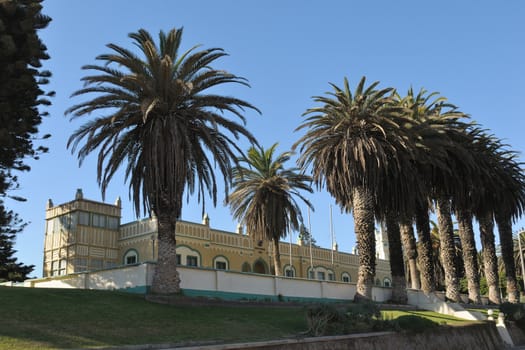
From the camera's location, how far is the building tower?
4000 cm

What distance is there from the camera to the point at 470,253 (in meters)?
40.2

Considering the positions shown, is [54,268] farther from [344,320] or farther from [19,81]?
[344,320]

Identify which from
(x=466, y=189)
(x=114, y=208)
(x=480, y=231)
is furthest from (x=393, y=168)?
(x=114, y=208)

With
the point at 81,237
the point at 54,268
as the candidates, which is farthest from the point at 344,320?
the point at 54,268

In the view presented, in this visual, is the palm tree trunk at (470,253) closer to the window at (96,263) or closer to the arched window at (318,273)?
the arched window at (318,273)

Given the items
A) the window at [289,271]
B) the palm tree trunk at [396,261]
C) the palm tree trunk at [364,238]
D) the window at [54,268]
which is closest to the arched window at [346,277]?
the window at [289,271]

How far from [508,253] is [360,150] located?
20.0m

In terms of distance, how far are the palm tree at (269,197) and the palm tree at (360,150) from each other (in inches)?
184

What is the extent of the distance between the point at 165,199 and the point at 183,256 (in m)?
18.4

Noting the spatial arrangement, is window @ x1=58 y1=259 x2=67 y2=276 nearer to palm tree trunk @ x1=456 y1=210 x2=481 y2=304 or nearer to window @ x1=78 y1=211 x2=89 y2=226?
window @ x1=78 y1=211 x2=89 y2=226

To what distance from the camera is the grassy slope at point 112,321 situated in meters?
12.1

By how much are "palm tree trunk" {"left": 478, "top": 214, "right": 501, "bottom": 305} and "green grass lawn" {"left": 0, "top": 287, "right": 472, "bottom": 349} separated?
2581 cm

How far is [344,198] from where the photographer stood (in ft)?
107

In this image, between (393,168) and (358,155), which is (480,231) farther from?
(358,155)
